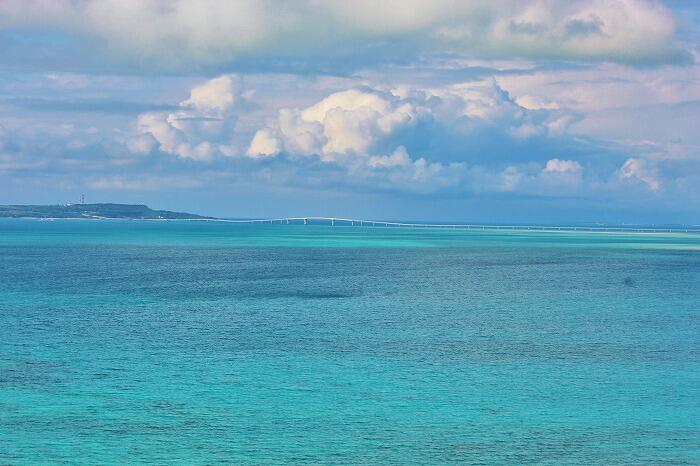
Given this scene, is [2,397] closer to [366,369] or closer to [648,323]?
[366,369]

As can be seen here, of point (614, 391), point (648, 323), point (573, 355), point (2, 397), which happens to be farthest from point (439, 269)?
point (2, 397)

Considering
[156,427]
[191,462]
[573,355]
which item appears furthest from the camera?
[573,355]

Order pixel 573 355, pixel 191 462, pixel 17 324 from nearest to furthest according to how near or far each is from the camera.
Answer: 1. pixel 191 462
2. pixel 573 355
3. pixel 17 324

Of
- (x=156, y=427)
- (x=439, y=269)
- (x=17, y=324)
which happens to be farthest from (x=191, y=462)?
(x=439, y=269)

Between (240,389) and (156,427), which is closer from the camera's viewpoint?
(156,427)

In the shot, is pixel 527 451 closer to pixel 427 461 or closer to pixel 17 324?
pixel 427 461

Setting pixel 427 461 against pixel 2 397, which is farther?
pixel 2 397
